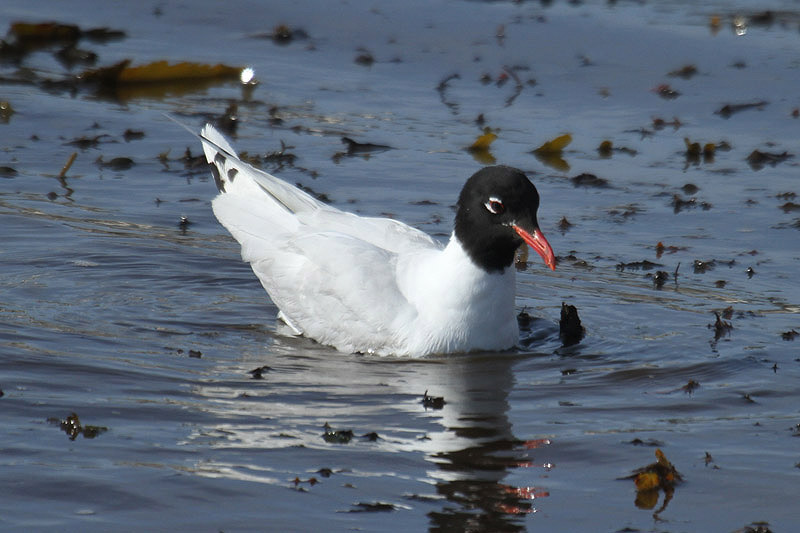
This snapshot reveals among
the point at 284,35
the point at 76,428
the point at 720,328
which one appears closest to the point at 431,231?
the point at 720,328

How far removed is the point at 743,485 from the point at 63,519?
9.64 feet

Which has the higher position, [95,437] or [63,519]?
[95,437]

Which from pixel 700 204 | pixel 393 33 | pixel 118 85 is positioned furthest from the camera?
pixel 393 33

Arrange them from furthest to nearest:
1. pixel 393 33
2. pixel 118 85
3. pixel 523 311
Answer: pixel 393 33 → pixel 118 85 → pixel 523 311

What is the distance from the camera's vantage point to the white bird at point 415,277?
25.6ft

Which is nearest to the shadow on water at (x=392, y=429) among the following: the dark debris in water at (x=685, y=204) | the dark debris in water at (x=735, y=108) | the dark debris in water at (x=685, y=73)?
the dark debris in water at (x=685, y=204)

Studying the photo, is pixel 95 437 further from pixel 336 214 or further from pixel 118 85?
pixel 118 85

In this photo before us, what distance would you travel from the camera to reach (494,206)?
7.76 meters

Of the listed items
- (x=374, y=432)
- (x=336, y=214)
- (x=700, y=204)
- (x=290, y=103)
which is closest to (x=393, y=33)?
(x=290, y=103)

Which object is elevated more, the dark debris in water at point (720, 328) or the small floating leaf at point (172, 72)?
the small floating leaf at point (172, 72)

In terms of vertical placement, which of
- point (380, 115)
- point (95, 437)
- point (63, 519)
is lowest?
point (63, 519)

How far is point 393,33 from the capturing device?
16.1m

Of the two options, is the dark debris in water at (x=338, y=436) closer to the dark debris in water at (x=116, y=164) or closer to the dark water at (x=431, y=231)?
the dark water at (x=431, y=231)

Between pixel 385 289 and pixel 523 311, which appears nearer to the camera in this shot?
pixel 385 289
